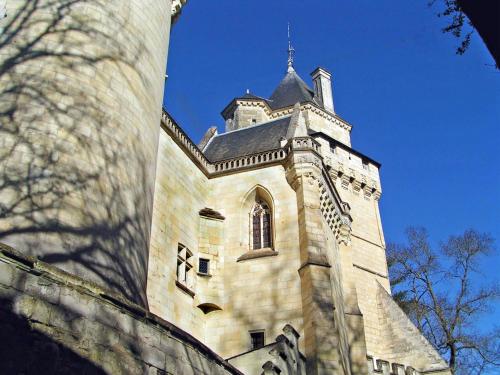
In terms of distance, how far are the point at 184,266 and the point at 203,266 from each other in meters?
1.28

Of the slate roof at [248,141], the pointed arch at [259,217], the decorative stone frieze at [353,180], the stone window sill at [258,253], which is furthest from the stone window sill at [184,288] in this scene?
the decorative stone frieze at [353,180]

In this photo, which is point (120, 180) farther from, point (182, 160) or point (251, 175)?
point (251, 175)

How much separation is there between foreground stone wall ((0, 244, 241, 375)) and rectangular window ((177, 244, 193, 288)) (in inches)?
329

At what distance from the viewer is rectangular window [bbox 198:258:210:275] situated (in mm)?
17158

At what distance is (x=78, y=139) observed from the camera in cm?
920

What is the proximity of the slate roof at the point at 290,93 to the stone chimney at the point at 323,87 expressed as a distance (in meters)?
0.49

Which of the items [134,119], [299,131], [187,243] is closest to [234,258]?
[187,243]

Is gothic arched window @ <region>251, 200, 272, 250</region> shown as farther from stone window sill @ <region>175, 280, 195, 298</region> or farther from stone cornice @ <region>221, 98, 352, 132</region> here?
stone cornice @ <region>221, 98, 352, 132</region>

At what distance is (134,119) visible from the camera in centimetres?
1077

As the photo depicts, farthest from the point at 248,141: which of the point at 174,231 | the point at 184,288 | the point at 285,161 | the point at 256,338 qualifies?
the point at 256,338

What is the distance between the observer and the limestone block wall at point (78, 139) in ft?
27.1

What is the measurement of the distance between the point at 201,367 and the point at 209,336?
8.16m

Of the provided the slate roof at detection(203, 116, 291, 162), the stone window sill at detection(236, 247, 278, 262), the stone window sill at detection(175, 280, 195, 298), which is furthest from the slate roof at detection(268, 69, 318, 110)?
the stone window sill at detection(175, 280, 195, 298)

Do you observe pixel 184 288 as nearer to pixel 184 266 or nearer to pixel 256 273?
pixel 184 266
